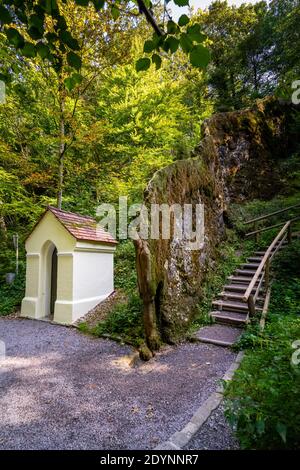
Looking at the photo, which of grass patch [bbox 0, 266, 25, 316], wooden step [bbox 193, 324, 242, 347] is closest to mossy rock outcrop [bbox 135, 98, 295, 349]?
wooden step [bbox 193, 324, 242, 347]

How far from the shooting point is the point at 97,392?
3.84m

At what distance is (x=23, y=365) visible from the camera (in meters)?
4.76

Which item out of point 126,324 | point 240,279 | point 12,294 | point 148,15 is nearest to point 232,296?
point 240,279

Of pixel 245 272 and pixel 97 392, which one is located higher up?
pixel 245 272

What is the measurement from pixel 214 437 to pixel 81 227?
636 centimetres

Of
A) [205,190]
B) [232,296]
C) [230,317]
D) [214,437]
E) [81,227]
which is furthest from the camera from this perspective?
[205,190]

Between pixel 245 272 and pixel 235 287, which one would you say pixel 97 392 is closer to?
pixel 235 287

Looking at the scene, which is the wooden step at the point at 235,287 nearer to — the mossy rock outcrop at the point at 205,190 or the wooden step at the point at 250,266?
the mossy rock outcrop at the point at 205,190

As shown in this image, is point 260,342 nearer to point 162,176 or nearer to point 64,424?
point 64,424

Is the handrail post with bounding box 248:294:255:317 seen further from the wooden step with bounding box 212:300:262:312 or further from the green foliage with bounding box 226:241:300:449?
the green foliage with bounding box 226:241:300:449

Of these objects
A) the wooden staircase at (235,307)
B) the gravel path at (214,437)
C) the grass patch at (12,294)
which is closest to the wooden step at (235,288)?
the wooden staircase at (235,307)

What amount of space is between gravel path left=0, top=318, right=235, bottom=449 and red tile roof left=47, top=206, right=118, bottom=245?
292cm

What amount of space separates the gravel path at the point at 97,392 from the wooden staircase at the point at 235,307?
43 cm
